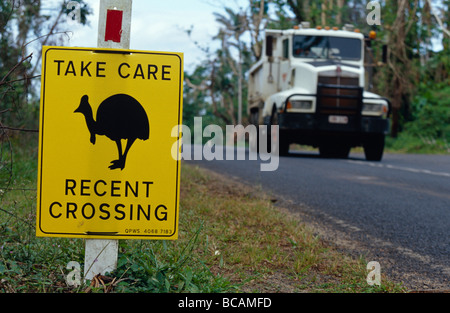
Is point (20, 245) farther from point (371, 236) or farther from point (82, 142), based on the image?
point (371, 236)

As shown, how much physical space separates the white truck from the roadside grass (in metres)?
9.34

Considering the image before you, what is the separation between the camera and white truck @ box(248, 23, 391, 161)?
48.2 ft

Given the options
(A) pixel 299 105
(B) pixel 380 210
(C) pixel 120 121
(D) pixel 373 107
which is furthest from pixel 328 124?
(C) pixel 120 121

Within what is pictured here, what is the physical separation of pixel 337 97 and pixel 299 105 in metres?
0.91

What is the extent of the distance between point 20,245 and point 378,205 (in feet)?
15.0

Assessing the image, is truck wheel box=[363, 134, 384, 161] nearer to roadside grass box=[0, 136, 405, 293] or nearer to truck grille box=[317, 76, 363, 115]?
truck grille box=[317, 76, 363, 115]

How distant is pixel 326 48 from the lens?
15.6m

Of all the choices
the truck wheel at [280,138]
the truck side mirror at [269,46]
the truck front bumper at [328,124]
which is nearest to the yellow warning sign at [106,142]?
the truck front bumper at [328,124]

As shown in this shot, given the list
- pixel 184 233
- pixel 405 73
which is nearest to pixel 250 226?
pixel 184 233

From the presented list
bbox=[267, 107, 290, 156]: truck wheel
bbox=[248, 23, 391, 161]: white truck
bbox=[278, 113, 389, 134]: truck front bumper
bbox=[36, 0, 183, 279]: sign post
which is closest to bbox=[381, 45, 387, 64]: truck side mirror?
bbox=[248, 23, 391, 161]: white truck

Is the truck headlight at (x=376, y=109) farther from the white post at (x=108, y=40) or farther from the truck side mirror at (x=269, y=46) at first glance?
the white post at (x=108, y=40)

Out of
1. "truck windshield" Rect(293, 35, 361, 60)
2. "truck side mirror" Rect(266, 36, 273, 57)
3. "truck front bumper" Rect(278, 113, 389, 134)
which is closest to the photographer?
"truck front bumper" Rect(278, 113, 389, 134)

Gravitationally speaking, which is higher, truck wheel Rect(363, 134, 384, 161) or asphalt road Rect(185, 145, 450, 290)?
truck wheel Rect(363, 134, 384, 161)

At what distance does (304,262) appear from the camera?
12.6 ft
